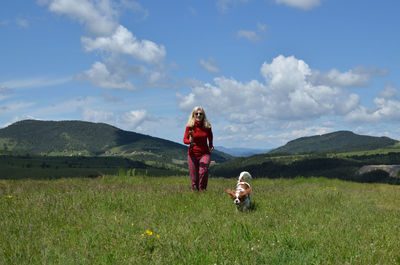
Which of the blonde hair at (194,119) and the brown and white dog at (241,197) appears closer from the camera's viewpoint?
the brown and white dog at (241,197)

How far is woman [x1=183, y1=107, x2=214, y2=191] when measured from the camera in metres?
10.8

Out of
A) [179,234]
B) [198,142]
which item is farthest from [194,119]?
[179,234]

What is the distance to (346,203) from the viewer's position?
1033 cm

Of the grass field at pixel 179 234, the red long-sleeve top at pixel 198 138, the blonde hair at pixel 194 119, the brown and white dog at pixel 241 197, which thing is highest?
the blonde hair at pixel 194 119

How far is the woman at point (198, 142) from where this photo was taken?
10789 mm

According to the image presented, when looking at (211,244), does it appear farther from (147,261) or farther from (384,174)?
(384,174)

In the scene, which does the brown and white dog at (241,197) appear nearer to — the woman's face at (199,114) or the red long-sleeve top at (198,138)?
the red long-sleeve top at (198,138)

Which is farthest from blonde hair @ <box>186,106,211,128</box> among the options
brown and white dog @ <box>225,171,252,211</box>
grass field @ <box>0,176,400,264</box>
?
brown and white dog @ <box>225,171,252,211</box>

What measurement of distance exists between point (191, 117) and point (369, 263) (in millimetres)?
7551

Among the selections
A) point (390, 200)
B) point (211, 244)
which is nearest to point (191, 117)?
point (211, 244)

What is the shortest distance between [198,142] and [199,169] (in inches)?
37.1

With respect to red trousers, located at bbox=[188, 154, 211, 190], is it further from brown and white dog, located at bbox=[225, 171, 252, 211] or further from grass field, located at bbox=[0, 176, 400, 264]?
brown and white dog, located at bbox=[225, 171, 252, 211]

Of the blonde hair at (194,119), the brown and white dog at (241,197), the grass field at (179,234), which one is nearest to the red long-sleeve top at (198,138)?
the blonde hair at (194,119)

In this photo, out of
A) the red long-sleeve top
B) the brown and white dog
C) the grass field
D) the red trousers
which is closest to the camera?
the grass field
